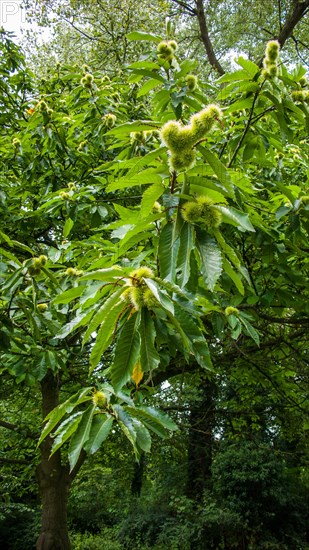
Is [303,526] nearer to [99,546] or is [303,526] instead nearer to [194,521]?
[194,521]

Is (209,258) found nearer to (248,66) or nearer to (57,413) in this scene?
(57,413)

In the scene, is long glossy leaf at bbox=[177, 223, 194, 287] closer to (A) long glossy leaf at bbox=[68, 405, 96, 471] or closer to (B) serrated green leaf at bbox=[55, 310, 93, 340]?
(B) serrated green leaf at bbox=[55, 310, 93, 340]

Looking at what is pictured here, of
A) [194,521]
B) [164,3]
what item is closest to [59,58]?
[164,3]

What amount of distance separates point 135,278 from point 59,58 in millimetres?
8072

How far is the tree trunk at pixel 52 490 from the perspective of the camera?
4277 millimetres

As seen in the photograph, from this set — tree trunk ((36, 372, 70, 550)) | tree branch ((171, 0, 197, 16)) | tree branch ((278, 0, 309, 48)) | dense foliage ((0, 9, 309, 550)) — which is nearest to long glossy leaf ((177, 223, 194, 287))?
dense foliage ((0, 9, 309, 550))

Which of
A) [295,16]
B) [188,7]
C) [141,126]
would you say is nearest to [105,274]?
[141,126]

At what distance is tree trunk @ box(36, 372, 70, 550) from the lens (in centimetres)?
428

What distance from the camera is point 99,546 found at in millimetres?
Answer: 9125

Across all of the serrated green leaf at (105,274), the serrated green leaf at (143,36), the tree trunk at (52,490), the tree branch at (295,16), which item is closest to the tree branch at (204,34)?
the tree branch at (295,16)

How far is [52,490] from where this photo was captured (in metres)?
4.40

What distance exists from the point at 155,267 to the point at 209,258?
59 cm

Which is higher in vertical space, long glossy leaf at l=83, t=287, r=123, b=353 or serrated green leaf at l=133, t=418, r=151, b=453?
long glossy leaf at l=83, t=287, r=123, b=353

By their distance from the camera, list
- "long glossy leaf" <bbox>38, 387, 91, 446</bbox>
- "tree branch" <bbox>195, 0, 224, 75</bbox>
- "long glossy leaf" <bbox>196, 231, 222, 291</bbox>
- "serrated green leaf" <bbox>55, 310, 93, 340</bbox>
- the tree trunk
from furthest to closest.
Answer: "tree branch" <bbox>195, 0, 224, 75</bbox> < the tree trunk < "long glossy leaf" <bbox>38, 387, 91, 446</bbox> < "serrated green leaf" <bbox>55, 310, 93, 340</bbox> < "long glossy leaf" <bbox>196, 231, 222, 291</bbox>
